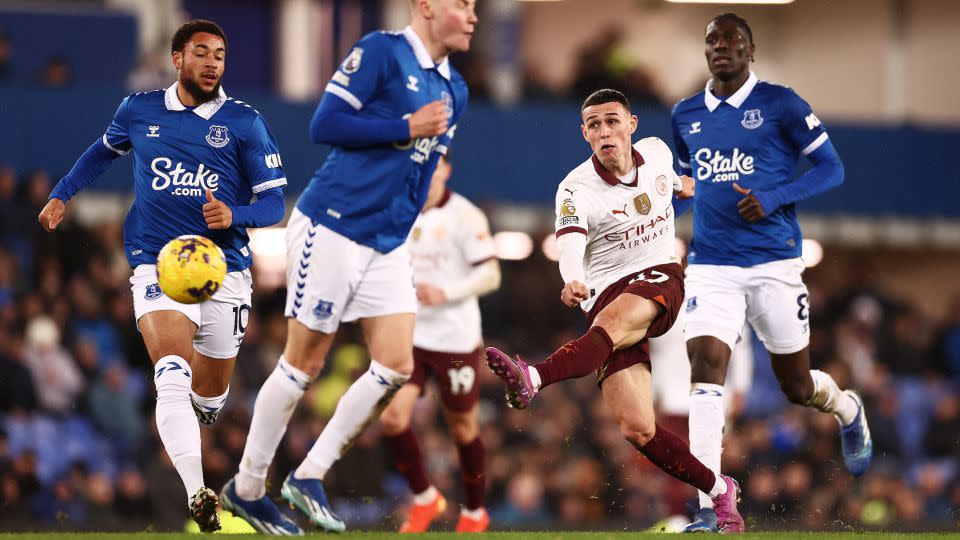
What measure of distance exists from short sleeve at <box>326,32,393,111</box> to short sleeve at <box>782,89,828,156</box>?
8.64 feet

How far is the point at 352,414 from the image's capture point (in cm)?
795

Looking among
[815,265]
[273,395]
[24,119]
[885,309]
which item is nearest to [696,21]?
[815,265]

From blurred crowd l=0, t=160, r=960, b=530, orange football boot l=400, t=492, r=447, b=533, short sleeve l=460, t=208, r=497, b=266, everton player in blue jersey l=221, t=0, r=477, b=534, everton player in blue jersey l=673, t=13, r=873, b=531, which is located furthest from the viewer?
blurred crowd l=0, t=160, r=960, b=530

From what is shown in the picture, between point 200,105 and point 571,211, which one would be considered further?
point 200,105

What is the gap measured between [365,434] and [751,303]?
6.01 metres

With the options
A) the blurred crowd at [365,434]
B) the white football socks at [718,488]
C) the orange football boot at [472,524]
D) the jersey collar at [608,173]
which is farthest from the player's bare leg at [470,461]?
the jersey collar at [608,173]

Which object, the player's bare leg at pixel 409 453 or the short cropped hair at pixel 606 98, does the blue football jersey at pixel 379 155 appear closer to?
the short cropped hair at pixel 606 98

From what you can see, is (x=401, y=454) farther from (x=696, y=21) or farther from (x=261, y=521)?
(x=696, y=21)

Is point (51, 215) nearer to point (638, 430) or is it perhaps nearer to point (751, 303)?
point (638, 430)

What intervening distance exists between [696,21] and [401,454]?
15.0 m

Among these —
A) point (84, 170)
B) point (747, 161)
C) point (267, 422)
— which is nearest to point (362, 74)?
point (267, 422)

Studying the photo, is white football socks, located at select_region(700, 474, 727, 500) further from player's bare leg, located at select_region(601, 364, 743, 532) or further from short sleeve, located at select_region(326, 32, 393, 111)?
short sleeve, located at select_region(326, 32, 393, 111)

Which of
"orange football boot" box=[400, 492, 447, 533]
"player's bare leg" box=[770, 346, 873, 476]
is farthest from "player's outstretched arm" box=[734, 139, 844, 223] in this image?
"orange football boot" box=[400, 492, 447, 533]

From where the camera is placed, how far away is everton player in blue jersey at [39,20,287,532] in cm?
806
